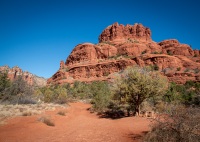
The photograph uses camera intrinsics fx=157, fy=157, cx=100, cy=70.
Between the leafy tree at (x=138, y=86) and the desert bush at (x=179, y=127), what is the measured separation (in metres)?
Result: 8.64

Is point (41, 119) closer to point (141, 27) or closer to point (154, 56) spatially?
point (154, 56)

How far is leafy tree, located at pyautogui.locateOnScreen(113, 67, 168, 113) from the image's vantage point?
563 inches

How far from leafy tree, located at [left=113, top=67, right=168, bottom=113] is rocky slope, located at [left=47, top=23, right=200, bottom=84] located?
129 ft

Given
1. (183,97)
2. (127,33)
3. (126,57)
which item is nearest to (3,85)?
(183,97)

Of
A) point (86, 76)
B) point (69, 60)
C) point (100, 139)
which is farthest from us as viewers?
point (69, 60)

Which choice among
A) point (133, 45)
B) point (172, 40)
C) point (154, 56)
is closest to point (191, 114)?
point (154, 56)

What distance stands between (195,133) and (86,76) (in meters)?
69.2

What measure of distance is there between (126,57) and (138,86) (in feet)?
195

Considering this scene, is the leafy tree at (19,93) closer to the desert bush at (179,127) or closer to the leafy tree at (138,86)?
the leafy tree at (138,86)

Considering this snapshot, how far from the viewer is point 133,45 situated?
7619 centimetres

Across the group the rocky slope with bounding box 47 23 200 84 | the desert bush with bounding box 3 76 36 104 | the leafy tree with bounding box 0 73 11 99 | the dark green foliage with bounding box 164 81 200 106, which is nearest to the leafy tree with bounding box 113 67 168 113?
the dark green foliage with bounding box 164 81 200 106

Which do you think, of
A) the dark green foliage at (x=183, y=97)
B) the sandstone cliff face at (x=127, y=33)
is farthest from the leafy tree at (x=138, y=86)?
the sandstone cliff face at (x=127, y=33)

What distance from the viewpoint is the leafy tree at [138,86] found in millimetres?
14292

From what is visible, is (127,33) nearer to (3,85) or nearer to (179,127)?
(3,85)
